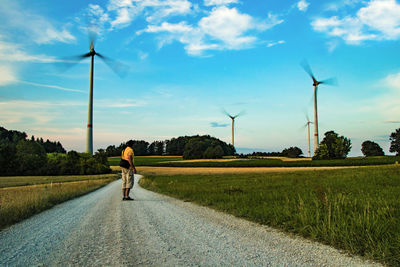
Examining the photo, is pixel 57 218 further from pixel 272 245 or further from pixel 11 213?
pixel 272 245

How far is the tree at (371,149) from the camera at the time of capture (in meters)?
104

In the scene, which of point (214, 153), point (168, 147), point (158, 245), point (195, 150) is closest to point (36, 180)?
point (158, 245)

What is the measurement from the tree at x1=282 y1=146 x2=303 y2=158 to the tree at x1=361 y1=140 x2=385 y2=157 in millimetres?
23229

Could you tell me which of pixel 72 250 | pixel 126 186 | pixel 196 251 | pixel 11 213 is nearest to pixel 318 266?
pixel 196 251

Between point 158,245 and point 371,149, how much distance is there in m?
121

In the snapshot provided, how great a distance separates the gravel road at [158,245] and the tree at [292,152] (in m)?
113

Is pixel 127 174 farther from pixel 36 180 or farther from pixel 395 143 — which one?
pixel 395 143

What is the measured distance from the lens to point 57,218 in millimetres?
8531

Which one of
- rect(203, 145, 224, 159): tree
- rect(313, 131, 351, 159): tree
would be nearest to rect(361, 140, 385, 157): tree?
rect(313, 131, 351, 159): tree

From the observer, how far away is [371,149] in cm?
10644

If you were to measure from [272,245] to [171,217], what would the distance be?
3.57 m

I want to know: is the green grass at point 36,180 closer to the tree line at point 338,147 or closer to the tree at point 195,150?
the tree line at point 338,147

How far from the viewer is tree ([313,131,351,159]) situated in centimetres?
8187

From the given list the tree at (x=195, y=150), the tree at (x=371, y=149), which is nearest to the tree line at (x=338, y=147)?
the tree at (x=371, y=149)
